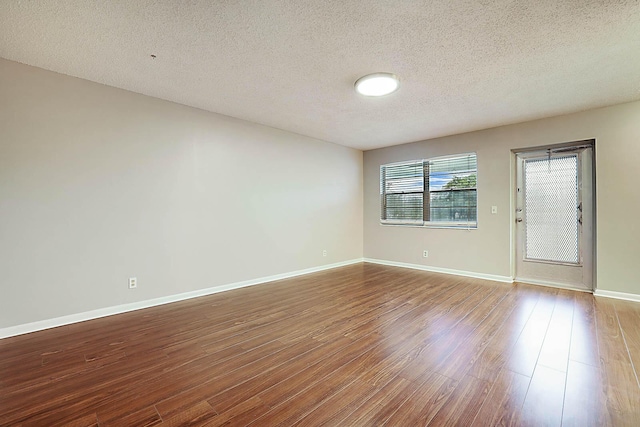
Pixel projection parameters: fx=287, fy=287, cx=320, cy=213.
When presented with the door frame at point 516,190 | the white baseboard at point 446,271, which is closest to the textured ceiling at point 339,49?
the door frame at point 516,190

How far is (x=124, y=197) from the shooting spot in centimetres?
328

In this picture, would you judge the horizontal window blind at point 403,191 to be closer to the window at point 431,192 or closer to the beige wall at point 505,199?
the window at point 431,192

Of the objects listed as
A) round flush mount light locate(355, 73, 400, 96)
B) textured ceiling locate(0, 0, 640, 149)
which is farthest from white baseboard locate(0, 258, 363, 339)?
round flush mount light locate(355, 73, 400, 96)

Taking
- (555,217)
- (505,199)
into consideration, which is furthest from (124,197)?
(555,217)

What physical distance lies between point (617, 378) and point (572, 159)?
3.37 meters

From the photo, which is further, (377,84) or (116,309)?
(116,309)

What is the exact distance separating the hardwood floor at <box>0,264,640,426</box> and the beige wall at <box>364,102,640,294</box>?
878 millimetres

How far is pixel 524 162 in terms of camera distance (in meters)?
4.57

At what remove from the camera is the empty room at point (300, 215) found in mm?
1866

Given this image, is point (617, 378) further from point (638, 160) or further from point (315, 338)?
point (638, 160)

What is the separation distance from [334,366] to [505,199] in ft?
13.3

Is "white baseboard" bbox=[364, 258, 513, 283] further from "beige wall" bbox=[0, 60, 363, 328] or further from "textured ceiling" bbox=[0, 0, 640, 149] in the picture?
"textured ceiling" bbox=[0, 0, 640, 149]

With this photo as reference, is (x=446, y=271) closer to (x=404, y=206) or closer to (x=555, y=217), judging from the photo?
(x=404, y=206)

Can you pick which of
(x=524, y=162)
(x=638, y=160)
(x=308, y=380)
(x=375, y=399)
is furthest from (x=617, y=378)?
(x=524, y=162)
